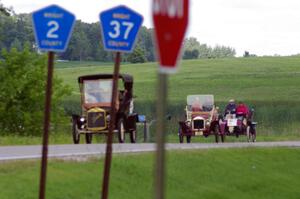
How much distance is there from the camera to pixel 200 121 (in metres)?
34.0

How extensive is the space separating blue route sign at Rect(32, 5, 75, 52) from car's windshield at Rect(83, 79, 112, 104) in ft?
60.1

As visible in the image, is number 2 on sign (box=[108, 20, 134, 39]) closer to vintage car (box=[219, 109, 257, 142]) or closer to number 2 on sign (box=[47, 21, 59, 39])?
number 2 on sign (box=[47, 21, 59, 39])

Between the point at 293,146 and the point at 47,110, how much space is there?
2049 cm

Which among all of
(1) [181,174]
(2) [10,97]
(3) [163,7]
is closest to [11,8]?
(2) [10,97]

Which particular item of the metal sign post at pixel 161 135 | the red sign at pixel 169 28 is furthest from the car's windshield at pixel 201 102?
the metal sign post at pixel 161 135

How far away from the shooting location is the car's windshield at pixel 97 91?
28016 mm

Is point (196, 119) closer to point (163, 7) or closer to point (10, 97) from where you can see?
point (10, 97)

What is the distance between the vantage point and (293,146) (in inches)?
1149

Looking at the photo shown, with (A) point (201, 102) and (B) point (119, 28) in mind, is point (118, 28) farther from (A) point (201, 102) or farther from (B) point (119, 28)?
(A) point (201, 102)

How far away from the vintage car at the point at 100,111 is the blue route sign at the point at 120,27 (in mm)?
16719

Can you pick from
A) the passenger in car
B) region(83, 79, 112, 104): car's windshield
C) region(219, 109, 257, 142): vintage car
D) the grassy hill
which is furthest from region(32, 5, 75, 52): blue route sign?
the grassy hill

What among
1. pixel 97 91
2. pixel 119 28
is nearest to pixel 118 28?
pixel 119 28

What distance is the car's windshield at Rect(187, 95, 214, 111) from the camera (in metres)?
35.1

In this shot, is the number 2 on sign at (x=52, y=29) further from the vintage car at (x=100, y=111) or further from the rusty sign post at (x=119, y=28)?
the vintage car at (x=100, y=111)
